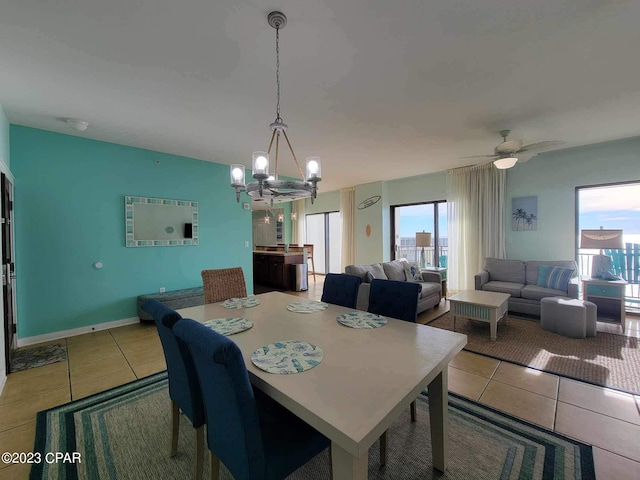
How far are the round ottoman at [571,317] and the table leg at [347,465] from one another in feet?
12.4

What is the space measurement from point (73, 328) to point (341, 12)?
184 inches

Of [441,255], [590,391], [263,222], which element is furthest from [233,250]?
[590,391]

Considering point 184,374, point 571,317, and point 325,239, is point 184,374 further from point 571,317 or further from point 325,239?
point 325,239

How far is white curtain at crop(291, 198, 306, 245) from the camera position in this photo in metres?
8.79

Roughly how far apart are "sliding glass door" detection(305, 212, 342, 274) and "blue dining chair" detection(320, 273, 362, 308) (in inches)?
223

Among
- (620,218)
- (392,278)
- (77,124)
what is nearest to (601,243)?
(620,218)

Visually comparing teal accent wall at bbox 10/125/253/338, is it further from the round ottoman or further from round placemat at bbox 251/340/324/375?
the round ottoman

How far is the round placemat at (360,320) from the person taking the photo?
1.75 metres

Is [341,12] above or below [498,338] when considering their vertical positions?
above


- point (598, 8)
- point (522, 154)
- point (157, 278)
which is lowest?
point (157, 278)

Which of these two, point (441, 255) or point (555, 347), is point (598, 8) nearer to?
point (555, 347)

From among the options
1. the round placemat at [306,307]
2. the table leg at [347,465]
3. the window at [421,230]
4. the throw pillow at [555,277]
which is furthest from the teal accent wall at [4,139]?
the throw pillow at [555,277]

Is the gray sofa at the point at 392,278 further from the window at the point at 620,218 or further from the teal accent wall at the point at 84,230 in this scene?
the teal accent wall at the point at 84,230

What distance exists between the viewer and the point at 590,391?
2.18 meters
